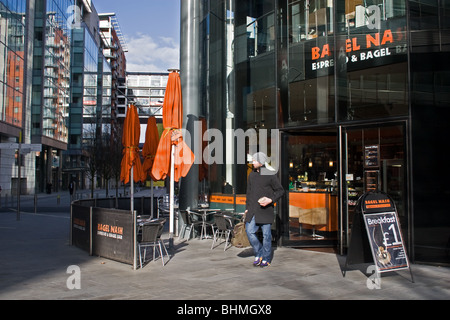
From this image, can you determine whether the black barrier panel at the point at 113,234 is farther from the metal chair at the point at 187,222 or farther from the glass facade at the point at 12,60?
the glass facade at the point at 12,60

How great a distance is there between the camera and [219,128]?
40.5 feet

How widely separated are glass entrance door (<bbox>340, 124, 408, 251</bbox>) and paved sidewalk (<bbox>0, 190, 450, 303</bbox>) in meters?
1.26

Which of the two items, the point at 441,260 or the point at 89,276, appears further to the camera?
the point at 441,260

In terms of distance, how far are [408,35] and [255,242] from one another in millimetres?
4888

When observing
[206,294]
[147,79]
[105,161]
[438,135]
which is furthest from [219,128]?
[147,79]

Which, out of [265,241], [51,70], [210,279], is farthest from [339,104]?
[51,70]

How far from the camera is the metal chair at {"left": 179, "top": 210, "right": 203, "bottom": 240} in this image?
10.7 meters

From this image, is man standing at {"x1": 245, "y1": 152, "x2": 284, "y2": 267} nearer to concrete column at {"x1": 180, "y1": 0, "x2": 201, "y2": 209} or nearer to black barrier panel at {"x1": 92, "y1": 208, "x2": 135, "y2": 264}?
black barrier panel at {"x1": 92, "y1": 208, "x2": 135, "y2": 264}

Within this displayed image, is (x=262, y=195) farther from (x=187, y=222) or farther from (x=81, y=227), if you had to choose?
(x=81, y=227)

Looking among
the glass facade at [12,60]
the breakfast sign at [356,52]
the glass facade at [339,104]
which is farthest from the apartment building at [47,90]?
the breakfast sign at [356,52]

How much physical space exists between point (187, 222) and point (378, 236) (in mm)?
5492

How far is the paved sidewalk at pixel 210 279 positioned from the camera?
566 cm

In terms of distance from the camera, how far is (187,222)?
10719 mm
